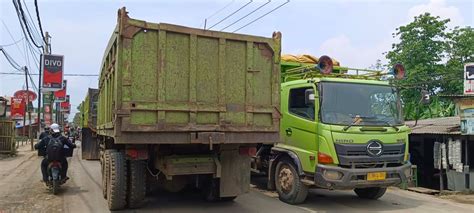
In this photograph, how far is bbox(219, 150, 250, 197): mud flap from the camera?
7566mm

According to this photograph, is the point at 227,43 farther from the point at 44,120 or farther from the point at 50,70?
the point at 44,120

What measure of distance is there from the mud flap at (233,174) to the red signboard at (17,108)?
73.7 ft

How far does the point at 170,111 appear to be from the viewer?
6738 mm

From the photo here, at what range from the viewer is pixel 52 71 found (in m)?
22.8

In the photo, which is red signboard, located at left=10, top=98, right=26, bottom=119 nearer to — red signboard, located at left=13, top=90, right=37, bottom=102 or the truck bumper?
red signboard, located at left=13, top=90, right=37, bottom=102

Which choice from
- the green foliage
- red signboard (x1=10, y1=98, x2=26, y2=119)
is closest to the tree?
the green foliage

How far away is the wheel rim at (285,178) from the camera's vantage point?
870 centimetres

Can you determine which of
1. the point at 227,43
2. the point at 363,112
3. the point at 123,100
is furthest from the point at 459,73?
the point at 123,100

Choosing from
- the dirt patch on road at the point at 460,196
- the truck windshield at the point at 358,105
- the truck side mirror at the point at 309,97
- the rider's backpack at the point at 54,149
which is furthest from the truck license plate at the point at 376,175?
the rider's backpack at the point at 54,149

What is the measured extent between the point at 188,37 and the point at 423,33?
23687mm

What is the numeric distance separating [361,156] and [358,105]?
0.98 m

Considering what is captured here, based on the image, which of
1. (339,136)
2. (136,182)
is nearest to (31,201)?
(136,182)

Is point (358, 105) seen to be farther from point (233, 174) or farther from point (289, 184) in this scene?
point (233, 174)

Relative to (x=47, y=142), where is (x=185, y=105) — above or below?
above
